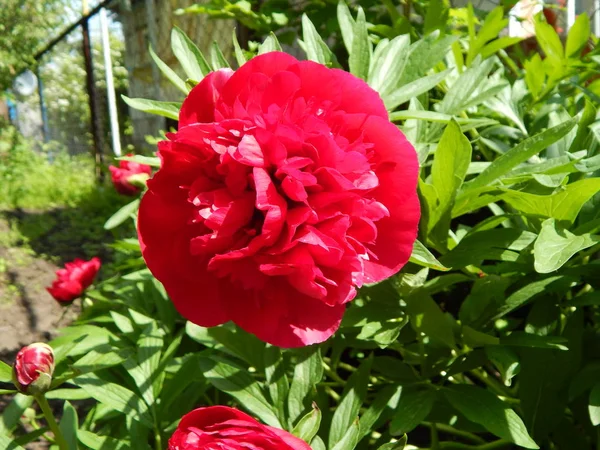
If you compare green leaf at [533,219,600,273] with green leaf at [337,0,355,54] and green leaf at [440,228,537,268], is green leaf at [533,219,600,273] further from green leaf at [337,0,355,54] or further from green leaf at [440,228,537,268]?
green leaf at [337,0,355,54]

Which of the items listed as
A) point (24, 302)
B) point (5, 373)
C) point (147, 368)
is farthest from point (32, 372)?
point (24, 302)

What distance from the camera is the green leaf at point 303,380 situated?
1.81 feet

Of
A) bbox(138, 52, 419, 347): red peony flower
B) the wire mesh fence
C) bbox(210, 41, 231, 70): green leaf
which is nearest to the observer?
bbox(138, 52, 419, 347): red peony flower

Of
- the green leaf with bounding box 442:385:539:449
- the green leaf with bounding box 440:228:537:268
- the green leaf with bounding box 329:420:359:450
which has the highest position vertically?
the green leaf with bounding box 440:228:537:268

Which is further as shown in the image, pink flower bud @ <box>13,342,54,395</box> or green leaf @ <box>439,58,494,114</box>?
green leaf @ <box>439,58,494,114</box>

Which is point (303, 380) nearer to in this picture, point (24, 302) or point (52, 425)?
point (52, 425)

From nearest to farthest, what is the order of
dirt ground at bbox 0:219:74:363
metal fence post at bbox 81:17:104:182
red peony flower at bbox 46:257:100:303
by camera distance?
red peony flower at bbox 46:257:100:303
dirt ground at bbox 0:219:74:363
metal fence post at bbox 81:17:104:182

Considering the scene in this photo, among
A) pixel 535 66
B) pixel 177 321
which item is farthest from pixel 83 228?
pixel 535 66

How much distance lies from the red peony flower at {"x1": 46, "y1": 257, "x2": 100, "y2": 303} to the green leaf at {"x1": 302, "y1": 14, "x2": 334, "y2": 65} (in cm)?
88

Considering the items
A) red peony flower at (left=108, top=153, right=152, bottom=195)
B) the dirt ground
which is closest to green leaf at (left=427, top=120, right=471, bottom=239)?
red peony flower at (left=108, top=153, right=152, bottom=195)

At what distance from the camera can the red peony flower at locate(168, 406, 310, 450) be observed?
40 centimetres

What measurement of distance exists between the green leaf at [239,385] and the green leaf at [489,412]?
18 cm

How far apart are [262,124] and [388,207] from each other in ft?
0.37

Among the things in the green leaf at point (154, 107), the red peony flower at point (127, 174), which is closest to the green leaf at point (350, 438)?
the green leaf at point (154, 107)
